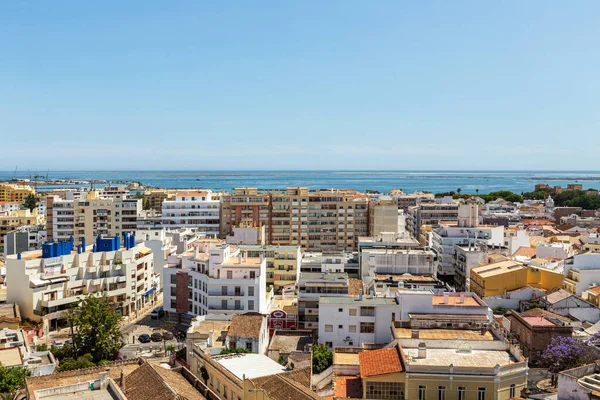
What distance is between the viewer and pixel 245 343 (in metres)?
29.6

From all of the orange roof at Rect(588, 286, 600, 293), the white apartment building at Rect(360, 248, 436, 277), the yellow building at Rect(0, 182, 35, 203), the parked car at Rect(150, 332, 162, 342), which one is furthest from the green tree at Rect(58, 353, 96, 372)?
the yellow building at Rect(0, 182, 35, 203)

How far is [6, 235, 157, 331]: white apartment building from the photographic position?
133 feet

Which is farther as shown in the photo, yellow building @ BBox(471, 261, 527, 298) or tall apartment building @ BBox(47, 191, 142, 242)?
tall apartment building @ BBox(47, 191, 142, 242)

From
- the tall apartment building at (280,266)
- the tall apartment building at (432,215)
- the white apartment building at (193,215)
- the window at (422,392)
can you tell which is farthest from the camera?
the tall apartment building at (432,215)

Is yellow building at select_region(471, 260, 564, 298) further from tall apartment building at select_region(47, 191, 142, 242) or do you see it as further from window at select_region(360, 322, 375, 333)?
tall apartment building at select_region(47, 191, 142, 242)

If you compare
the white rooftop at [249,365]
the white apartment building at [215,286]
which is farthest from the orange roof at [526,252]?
the white rooftop at [249,365]

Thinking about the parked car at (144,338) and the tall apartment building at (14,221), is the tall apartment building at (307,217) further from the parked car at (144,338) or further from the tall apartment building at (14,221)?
the parked car at (144,338)

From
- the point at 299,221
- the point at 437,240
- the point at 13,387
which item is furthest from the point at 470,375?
the point at 299,221

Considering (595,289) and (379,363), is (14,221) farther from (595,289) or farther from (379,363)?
(595,289)

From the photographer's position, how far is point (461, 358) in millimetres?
23719

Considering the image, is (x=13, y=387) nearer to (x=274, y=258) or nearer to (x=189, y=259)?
(x=189, y=259)

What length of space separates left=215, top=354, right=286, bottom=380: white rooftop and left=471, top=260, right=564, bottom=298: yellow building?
2140cm

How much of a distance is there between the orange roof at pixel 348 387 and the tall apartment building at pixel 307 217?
49.1 metres

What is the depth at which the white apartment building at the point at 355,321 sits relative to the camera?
31938 millimetres
